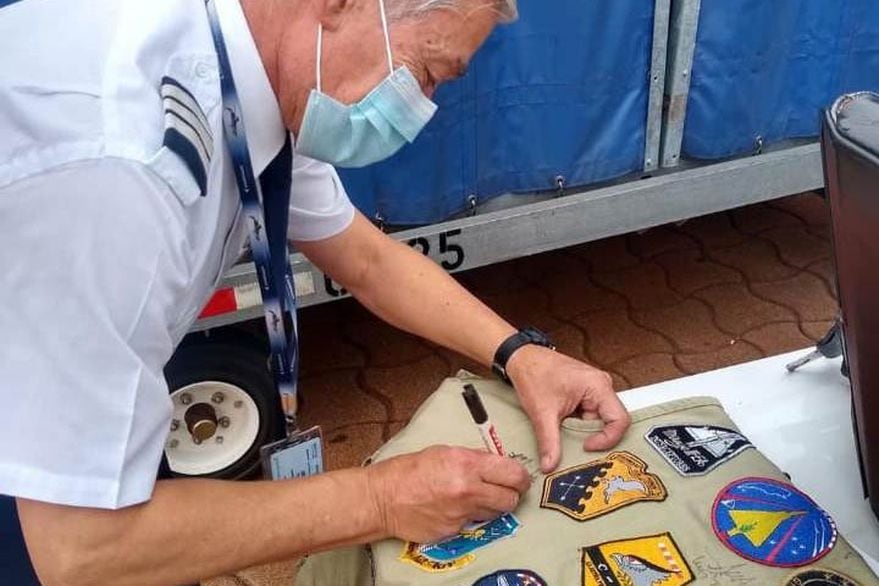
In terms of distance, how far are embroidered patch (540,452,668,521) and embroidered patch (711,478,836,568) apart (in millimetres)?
68

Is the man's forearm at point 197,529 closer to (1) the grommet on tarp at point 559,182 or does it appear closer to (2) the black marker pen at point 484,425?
(2) the black marker pen at point 484,425

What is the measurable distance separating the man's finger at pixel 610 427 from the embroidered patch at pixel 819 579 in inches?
10.4

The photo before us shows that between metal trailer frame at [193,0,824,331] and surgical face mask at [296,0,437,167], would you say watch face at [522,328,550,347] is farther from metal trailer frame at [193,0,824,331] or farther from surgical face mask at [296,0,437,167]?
metal trailer frame at [193,0,824,331]

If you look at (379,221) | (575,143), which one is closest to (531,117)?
(575,143)

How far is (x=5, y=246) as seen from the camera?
791 millimetres

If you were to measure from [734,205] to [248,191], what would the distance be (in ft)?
6.37

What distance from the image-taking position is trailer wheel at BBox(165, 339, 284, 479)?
7.03ft

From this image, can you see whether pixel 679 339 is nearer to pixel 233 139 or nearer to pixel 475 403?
pixel 475 403

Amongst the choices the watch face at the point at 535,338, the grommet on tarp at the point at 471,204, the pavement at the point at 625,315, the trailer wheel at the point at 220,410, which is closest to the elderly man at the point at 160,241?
the watch face at the point at 535,338

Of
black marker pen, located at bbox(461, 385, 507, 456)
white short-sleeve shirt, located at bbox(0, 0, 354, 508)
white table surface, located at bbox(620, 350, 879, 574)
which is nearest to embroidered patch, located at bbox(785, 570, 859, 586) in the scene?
white table surface, located at bbox(620, 350, 879, 574)

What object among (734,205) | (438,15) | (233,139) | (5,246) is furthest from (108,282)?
(734,205)

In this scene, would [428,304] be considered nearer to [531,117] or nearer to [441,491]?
[441,491]

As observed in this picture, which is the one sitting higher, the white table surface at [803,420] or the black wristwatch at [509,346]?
the black wristwatch at [509,346]

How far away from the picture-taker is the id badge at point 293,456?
50.4 inches
